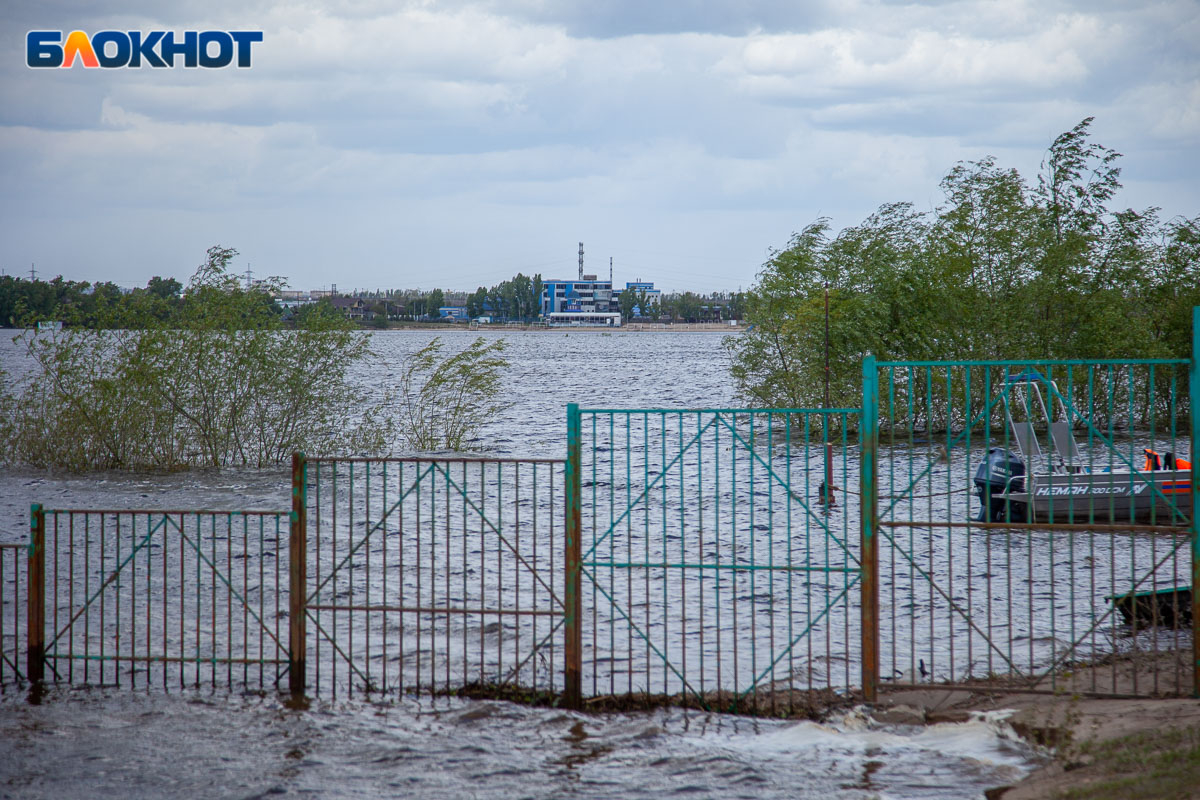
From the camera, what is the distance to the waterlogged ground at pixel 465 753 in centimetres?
779

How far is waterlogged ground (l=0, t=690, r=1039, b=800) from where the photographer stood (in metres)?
7.79

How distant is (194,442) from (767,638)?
2230 cm

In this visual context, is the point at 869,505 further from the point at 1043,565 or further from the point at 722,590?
the point at 1043,565

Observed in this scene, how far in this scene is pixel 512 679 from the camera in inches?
441

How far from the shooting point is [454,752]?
8.62m

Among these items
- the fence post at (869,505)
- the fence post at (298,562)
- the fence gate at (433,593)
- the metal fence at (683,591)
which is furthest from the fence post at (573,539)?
the fence post at (869,505)

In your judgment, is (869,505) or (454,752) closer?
(454,752)

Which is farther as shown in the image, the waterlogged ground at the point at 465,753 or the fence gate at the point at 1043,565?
the fence gate at the point at 1043,565

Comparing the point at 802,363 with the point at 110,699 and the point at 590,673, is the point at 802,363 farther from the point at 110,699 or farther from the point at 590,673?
the point at 110,699

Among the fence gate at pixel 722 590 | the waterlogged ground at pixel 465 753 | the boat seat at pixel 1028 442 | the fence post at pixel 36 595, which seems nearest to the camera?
the waterlogged ground at pixel 465 753

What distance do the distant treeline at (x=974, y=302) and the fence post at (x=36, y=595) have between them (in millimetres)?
31976

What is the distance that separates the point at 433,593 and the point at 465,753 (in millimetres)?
1604

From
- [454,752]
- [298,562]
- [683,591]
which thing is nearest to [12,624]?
[298,562]

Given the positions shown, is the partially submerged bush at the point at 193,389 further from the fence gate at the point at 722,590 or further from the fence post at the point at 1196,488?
the fence post at the point at 1196,488
